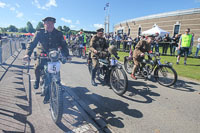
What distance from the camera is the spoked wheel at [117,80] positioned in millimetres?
4066

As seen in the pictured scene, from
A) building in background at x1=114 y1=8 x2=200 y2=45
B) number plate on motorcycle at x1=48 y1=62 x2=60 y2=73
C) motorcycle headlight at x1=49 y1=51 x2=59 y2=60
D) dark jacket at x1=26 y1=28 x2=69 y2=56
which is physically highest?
building in background at x1=114 y1=8 x2=200 y2=45

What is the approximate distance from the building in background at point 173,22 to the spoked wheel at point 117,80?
31418 millimetres

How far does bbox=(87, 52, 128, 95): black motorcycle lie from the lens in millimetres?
4039

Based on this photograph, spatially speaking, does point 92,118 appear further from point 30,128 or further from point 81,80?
point 81,80

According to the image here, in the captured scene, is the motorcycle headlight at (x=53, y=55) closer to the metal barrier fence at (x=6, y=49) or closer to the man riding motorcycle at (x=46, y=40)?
the man riding motorcycle at (x=46, y=40)

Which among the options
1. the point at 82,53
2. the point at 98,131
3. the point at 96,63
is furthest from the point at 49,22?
the point at 82,53

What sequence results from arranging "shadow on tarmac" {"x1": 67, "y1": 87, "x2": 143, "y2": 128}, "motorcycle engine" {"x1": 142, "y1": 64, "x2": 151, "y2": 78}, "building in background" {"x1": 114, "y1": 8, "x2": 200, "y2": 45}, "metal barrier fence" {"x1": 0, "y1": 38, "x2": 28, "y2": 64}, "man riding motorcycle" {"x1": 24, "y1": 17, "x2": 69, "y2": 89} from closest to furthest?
"shadow on tarmac" {"x1": 67, "y1": 87, "x2": 143, "y2": 128}
"man riding motorcycle" {"x1": 24, "y1": 17, "x2": 69, "y2": 89}
"motorcycle engine" {"x1": 142, "y1": 64, "x2": 151, "y2": 78}
"metal barrier fence" {"x1": 0, "y1": 38, "x2": 28, "y2": 64}
"building in background" {"x1": 114, "y1": 8, "x2": 200, "y2": 45}

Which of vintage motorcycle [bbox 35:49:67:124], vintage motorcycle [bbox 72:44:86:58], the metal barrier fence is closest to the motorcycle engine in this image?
vintage motorcycle [bbox 35:49:67:124]

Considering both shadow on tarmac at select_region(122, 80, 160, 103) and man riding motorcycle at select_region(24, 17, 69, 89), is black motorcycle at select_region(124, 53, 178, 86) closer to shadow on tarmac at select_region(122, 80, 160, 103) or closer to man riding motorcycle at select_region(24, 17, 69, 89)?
shadow on tarmac at select_region(122, 80, 160, 103)

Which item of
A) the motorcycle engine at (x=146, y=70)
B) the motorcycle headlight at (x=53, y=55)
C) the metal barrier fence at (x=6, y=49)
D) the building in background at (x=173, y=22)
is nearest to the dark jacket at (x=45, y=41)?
the motorcycle headlight at (x=53, y=55)

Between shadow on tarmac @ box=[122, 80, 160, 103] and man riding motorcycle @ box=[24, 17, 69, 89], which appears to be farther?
shadow on tarmac @ box=[122, 80, 160, 103]

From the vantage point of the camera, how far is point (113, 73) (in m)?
4.43

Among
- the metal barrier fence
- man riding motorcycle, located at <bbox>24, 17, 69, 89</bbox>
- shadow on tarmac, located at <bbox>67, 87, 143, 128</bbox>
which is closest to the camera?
shadow on tarmac, located at <bbox>67, 87, 143, 128</bbox>

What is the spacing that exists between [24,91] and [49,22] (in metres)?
2.47
